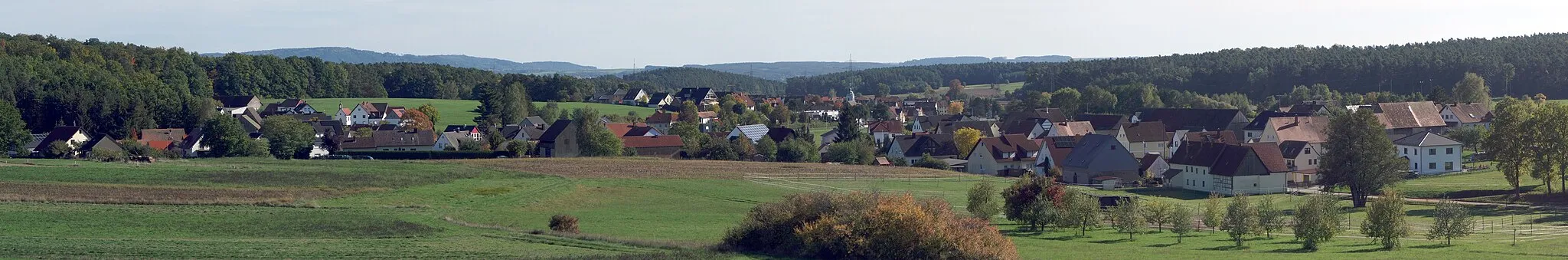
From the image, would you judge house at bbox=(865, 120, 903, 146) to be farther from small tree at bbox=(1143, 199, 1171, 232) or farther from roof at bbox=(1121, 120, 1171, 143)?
small tree at bbox=(1143, 199, 1171, 232)

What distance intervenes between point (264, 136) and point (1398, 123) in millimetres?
73684

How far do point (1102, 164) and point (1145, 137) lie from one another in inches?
818

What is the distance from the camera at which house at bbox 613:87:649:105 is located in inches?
6156

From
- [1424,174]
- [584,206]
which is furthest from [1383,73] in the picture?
[584,206]

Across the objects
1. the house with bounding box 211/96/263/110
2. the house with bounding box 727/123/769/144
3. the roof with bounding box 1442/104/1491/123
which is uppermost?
the house with bounding box 211/96/263/110

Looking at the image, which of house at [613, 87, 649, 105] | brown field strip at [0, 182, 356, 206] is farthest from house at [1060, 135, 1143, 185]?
house at [613, 87, 649, 105]

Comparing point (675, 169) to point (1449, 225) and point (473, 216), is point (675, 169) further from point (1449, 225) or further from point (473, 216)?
point (1449, 225)

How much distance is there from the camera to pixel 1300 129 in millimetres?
82312

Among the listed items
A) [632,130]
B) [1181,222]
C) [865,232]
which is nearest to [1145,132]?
[632,130]

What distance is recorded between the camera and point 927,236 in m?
32.0

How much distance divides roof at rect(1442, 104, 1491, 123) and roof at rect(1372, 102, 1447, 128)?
1.13 metres

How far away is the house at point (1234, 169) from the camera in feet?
191

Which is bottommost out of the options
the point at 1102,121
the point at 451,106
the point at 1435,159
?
the point at 1435,159

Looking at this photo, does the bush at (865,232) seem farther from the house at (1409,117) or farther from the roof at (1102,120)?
the house at (1409,117)
